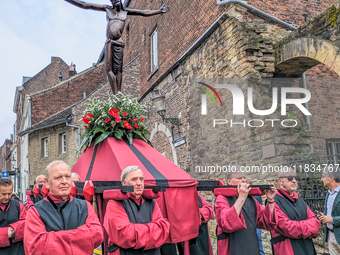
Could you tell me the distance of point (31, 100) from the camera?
21562mm

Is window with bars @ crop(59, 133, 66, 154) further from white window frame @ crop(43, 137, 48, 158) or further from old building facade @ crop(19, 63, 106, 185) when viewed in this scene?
white window frame @ crop(43, 137, 48, 158)

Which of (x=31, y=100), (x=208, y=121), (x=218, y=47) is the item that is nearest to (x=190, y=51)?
(x=218, y=47)

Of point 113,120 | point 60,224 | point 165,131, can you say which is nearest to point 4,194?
point 113,120

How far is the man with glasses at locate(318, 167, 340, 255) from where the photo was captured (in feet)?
12.9

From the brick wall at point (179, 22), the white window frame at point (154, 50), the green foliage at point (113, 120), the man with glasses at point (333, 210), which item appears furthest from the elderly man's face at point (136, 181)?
the white window frame at point (154, 50)

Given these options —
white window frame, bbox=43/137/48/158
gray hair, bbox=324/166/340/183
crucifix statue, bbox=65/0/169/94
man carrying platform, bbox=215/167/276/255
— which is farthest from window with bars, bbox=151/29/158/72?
white window frame, bbox=43/137/48/158

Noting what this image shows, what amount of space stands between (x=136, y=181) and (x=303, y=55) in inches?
183

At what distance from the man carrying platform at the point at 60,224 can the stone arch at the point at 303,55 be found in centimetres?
485

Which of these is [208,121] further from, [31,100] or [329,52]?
[31,100]

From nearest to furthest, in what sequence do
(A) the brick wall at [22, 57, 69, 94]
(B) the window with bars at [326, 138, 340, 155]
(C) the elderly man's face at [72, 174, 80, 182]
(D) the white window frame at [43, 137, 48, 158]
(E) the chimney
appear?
(C) the elderly man's face at [72, 174, 80, 182] < (B) the window with bars at [326, 138, 340, 155] < (D) the white window frame at [43, 137, 48, 158] < (E) the chimney < (A) the brick wall at [22, 57, 69, 94]

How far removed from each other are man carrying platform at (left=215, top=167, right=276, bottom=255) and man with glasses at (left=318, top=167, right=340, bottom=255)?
33.6 inches

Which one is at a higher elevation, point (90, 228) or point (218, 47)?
point (218, 47)

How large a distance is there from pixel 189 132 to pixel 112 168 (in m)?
6.35

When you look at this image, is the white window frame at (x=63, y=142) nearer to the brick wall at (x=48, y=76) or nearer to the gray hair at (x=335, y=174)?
the brick wall at (x=48, y=76)
